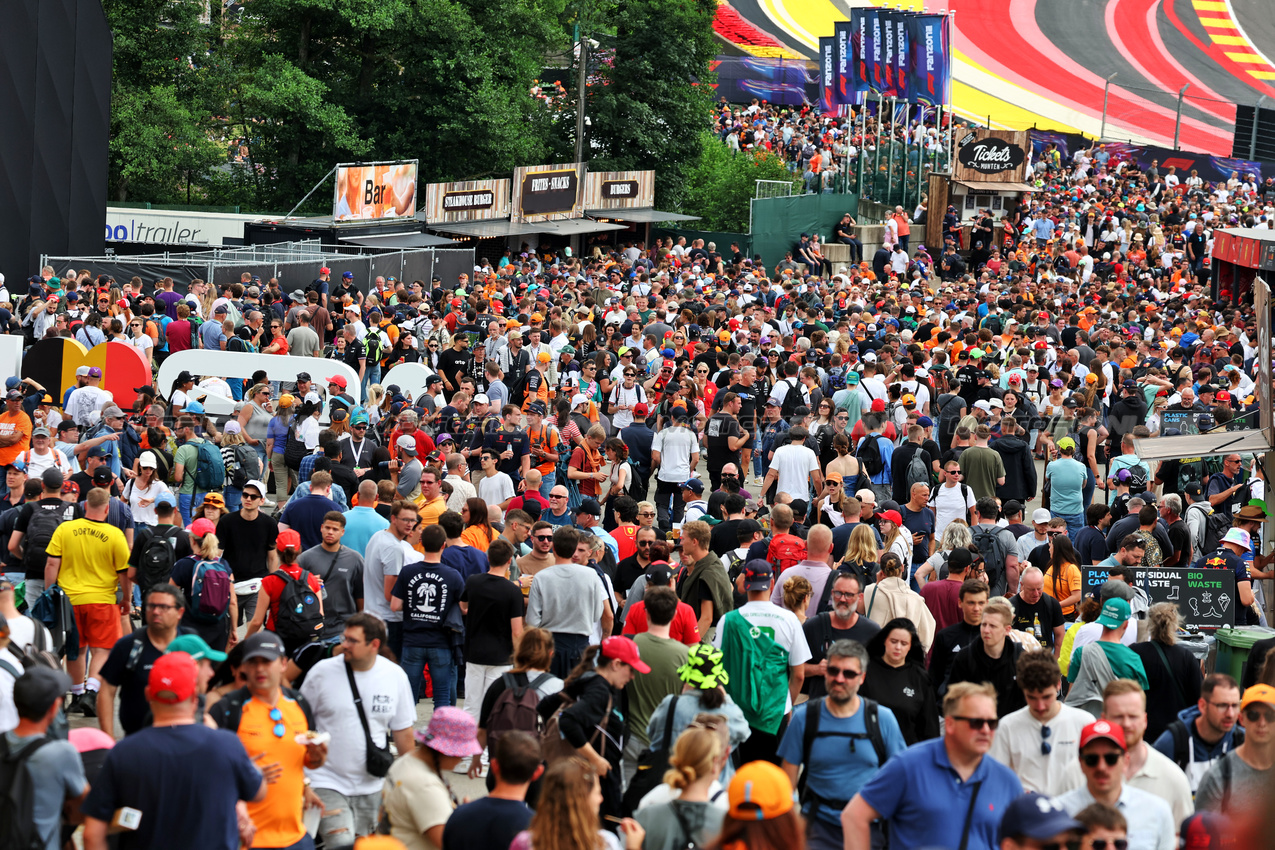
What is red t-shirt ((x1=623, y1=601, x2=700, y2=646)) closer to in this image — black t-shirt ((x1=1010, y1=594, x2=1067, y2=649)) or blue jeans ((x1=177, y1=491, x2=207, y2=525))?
black t-shirt ((x1=1010, y1=594, x2=1067, y2=649))

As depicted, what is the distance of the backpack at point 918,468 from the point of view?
1303cm

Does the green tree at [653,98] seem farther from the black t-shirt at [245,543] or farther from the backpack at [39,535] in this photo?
the backpack at [39,535]

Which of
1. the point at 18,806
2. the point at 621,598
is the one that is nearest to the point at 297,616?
the point at 621,598

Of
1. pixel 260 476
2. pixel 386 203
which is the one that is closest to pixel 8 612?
pixel 260 476

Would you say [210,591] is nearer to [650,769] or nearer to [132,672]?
[132,672]

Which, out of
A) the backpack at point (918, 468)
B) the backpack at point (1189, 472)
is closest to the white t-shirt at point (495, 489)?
the backpack at point (918, 468)

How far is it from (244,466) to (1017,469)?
7.07 metres

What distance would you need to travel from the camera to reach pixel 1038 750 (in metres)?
6.19

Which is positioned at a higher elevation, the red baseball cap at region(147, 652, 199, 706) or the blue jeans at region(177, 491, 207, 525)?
the red baseball cap at region(147, 652, 199, 706)

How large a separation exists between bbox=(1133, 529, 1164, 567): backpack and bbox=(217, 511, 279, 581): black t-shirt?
6082 millimetres

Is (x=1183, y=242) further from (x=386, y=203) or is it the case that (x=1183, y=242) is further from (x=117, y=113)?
(x=117, y=113)

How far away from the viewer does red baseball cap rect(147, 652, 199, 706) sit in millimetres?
5258

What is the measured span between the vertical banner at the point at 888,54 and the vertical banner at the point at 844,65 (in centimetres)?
109

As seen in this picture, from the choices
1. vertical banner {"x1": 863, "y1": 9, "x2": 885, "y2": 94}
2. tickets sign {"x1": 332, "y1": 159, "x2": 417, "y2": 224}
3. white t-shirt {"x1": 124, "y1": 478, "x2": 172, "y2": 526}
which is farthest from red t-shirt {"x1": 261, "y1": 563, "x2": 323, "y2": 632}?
vertical banner {"x1": 863, "y1": 9, "x2": 885, "y2": 94}
